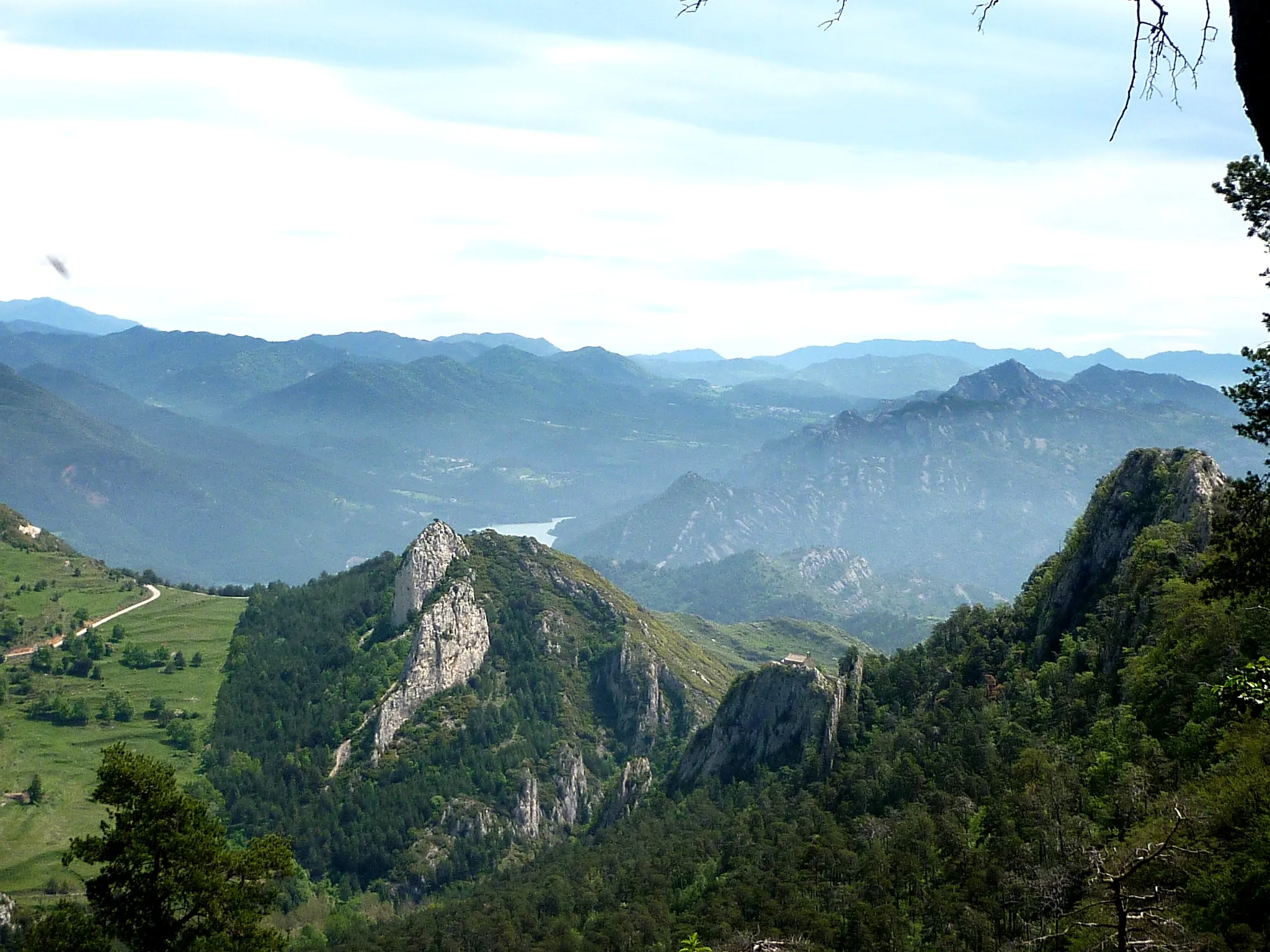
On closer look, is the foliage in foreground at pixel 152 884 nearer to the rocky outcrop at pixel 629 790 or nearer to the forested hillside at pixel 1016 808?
the forested hillside at pixel 1016 808

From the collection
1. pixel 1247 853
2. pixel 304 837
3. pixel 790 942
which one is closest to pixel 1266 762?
pixel 1247 853

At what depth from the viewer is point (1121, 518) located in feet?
342

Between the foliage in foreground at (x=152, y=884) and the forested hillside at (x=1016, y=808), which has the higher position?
the foliage in foreground at (x=152, y=884)

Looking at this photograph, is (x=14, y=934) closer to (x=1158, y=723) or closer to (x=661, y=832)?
(x=661, y=832)

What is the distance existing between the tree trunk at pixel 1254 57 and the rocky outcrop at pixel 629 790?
16302 cm

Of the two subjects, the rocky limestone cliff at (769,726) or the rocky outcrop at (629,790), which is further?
the rocky outcrop at (629,790)

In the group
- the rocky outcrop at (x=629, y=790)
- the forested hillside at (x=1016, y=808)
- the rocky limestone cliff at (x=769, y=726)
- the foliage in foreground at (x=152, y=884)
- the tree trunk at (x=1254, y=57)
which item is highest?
the tree trunk at (x=1254, y=57)

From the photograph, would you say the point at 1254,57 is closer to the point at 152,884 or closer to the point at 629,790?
the point at 152,884

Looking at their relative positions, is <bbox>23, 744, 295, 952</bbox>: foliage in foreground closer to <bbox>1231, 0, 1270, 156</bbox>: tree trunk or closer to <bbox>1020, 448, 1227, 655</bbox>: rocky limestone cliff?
<bbox>1231, 0, 1270, 156</bbox>: tree trunk

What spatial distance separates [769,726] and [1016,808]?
8121 cm

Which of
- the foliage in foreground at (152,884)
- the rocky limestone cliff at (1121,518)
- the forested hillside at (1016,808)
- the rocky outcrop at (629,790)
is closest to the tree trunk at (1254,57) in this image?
the forested hillside at (1016,808)

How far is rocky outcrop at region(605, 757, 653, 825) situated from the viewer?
171 m

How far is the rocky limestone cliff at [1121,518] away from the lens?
95750 mm

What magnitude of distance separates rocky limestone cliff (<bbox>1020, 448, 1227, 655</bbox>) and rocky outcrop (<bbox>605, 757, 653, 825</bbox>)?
8152cm
